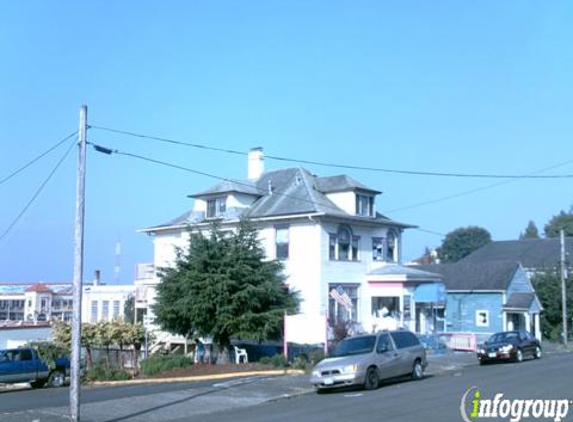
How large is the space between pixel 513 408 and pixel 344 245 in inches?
892

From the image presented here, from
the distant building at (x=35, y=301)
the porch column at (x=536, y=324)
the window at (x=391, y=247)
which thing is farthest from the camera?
the distant building at (x=35, y=301)

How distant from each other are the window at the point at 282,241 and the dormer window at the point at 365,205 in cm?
428

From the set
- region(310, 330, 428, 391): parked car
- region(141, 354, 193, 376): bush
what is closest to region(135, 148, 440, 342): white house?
region(141, 354, 193, 376): bush

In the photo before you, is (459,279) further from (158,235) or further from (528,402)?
(528,402)

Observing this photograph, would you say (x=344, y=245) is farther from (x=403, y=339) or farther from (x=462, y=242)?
(x=462, y=242)

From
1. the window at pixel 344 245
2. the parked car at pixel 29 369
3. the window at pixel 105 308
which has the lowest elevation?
the parked car at pixel 29 369

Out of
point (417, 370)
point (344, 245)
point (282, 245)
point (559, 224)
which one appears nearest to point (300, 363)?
point (417, 370)

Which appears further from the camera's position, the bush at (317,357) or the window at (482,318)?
the window at (482,318)

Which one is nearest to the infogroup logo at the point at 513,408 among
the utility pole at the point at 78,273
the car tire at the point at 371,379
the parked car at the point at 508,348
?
the car tire at the point at 371,379

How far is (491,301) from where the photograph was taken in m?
46.9

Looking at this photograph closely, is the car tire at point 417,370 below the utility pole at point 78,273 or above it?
below

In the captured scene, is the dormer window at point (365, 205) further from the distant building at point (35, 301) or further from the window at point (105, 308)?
the distant building at point (35, 301)

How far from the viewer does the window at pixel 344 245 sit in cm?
3634

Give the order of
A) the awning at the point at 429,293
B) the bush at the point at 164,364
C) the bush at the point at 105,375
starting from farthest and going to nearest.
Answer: the awning at the point at 429,293 < the bush at the point at 105,375 < the bush at the point at 164,364
